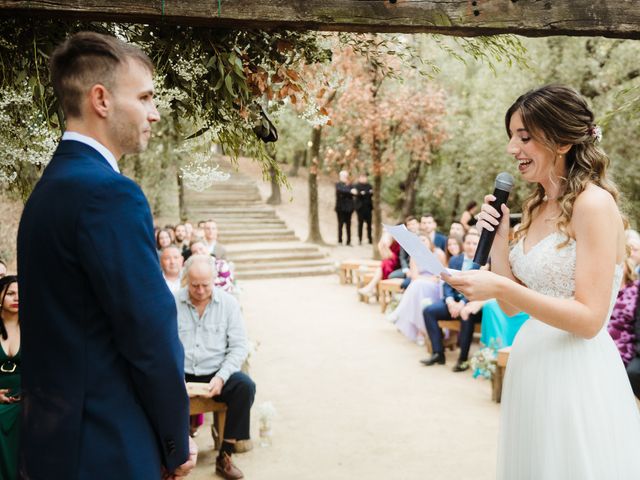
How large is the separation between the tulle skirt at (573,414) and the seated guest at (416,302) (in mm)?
5736

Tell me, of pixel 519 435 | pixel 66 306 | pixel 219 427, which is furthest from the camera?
pixel 219 427

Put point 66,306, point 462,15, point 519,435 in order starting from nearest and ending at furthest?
point 66,306
point 519,435
point 462,15

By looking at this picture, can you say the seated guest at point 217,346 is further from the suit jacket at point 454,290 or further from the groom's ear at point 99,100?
the suit jacket at point 454,290

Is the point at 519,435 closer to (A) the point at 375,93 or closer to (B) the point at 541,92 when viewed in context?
(B) the point at 541,92

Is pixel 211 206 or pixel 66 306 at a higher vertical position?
pixel 66 306

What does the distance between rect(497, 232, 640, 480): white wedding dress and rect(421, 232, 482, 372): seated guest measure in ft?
15.5

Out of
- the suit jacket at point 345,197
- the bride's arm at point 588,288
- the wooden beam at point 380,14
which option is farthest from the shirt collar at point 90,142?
the suit jacket at point 345,197

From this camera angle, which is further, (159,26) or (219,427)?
(219,427)

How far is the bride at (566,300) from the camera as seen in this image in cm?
195

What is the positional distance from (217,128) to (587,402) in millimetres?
2042

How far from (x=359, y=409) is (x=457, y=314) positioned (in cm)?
202

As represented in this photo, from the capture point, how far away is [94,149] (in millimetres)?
1548

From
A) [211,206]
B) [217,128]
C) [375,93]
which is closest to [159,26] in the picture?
[217,128]

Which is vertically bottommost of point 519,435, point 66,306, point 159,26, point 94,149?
point 519,435
